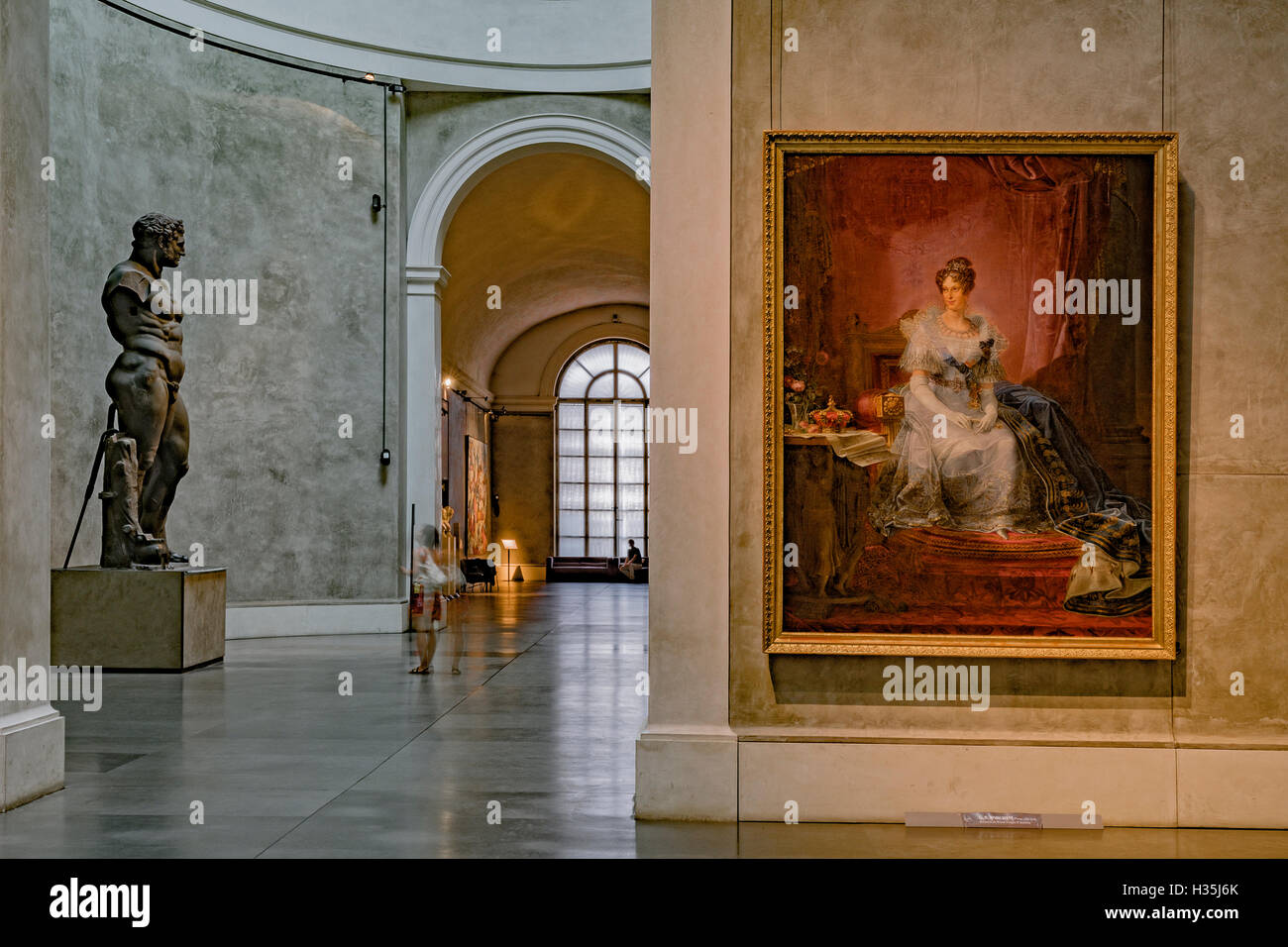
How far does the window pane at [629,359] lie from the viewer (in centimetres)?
3353

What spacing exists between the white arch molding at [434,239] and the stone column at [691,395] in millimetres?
11367

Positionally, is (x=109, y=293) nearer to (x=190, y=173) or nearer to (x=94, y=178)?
(x=94, y=178)

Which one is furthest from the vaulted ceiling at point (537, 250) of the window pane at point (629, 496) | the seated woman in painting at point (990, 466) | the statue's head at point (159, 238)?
the seated woman in painting at point (990, 466)

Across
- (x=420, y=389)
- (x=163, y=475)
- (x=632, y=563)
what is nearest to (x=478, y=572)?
(x=632, y=563)

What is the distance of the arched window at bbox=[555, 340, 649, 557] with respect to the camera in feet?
108

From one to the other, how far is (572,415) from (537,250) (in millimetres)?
8525

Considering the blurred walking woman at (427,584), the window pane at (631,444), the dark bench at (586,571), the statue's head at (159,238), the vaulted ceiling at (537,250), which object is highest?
the vaulted ceiling at (537,250)

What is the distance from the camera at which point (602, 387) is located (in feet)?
110

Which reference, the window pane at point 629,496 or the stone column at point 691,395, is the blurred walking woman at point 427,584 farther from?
the window pane at point 629,496

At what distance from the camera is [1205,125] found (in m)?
5.98

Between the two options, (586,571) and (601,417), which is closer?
(586,571)

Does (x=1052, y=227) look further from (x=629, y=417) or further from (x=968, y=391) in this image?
(x=629, y=417)

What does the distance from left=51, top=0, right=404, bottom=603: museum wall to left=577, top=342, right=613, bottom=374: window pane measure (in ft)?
54.1

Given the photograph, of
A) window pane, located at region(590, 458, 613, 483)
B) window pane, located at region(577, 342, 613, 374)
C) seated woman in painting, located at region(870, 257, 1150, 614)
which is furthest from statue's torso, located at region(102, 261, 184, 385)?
window pane, located at region(577, 342, 613, 374)
